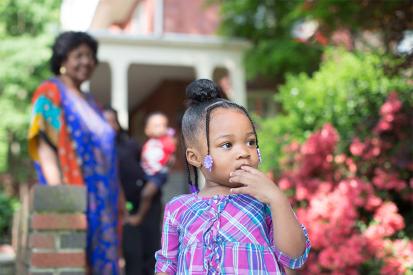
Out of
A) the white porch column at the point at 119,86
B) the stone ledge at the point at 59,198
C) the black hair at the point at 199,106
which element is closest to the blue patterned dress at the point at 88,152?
the stone ledge at the point at 59,198

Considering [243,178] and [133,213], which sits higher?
[133,213]

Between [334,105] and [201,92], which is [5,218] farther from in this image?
[201,92]

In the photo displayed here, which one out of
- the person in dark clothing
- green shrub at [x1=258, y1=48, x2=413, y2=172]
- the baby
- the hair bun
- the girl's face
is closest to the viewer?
the girl's face

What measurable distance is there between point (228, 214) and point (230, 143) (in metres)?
0.22

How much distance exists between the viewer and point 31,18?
14.5 m

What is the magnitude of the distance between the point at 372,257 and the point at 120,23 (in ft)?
51.6

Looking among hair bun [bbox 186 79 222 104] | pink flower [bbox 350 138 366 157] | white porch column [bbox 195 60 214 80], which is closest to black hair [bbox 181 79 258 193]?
hair bun [bbox 186 79 222 104]

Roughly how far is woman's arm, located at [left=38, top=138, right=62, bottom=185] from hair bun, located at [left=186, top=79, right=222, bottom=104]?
1450 millimetres

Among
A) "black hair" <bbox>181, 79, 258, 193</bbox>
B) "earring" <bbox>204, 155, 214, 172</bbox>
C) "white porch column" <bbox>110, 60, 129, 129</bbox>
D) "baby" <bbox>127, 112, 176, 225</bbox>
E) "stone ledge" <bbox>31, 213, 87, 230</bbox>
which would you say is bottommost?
"earring" <bbox>204, 155, 214, 172</bbox>

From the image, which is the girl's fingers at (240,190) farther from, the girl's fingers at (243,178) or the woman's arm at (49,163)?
the woman's arm at (49,163)

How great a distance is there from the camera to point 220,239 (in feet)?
6.22

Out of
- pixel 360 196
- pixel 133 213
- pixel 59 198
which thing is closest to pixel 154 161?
pixel 133 213

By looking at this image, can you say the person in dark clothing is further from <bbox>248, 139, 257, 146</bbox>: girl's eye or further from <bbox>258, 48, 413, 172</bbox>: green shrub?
<bbox>248, 139, 257, 146</bbox>: girl's eye

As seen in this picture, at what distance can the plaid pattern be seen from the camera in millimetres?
1852
